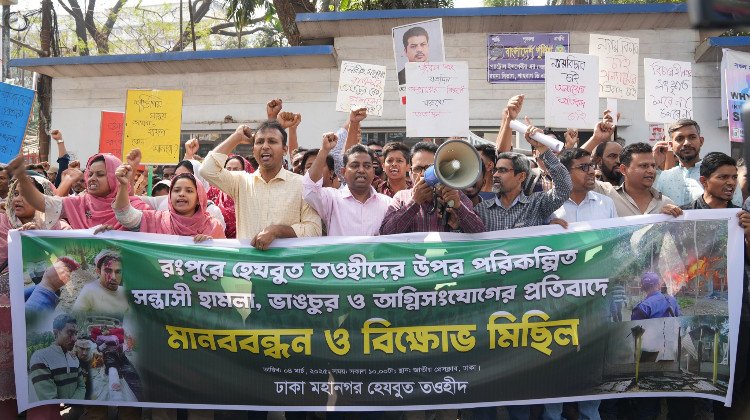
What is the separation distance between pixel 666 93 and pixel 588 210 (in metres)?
2.90

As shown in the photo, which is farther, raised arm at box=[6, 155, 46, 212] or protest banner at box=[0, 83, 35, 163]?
protest banner at box=[0, 83, 35, 163]

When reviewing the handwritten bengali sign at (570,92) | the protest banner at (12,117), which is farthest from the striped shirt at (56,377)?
the handwritten bengali sign at (570,92)

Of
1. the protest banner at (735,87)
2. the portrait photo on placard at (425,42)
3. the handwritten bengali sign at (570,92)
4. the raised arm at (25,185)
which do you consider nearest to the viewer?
the raised arm at (25,185)

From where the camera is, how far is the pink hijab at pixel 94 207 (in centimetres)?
482

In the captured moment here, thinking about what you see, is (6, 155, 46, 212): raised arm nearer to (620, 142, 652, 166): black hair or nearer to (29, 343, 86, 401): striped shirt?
(29, 343, 86, 401): striped shirt

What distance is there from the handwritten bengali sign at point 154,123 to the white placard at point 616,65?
3.99 metres

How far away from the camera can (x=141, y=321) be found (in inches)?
173

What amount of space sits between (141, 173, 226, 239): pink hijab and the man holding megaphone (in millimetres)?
1087

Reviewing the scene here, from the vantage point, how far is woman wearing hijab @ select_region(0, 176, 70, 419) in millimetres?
4492

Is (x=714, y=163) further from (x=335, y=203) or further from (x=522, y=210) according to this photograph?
(x=335, y=203)

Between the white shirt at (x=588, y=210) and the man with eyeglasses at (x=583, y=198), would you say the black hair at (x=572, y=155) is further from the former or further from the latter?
the white shirt at (x=588, y=210)

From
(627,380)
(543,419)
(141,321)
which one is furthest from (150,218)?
(627,380)

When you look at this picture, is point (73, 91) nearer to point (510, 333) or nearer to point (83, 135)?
point (83, 135)

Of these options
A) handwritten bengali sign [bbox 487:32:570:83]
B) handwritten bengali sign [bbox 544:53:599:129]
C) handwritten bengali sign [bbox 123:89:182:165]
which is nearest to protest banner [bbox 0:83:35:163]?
handwritten bengali sign [bbox 123:89:182:165]
